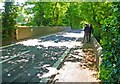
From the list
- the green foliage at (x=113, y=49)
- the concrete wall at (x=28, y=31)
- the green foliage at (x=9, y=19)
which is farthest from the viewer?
the concrete wall at (x=28, y=31)

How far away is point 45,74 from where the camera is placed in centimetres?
1034

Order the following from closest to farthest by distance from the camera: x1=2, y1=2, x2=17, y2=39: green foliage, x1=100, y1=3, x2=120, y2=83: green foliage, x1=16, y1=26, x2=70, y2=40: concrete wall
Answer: x1=100, y1=3, x2=120, y2=83: green foliage < x1=2, y1=2, x2=17, y2=39: green foliage < x1=16, y1=26, x2=70, y2=40: concrete wall

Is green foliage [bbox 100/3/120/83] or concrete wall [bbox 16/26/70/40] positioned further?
concrete wall [bbox 16/26/70/40]

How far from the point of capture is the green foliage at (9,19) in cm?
2320

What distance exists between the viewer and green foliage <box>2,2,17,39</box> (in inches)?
914

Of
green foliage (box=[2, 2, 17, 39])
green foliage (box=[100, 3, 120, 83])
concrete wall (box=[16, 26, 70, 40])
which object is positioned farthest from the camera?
concrete wall (box=[16, 26, 70, 40])

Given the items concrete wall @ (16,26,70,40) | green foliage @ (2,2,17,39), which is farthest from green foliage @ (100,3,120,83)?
concrete wall @ (16,26,70,40)

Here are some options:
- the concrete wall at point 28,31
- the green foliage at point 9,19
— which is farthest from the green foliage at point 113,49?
the concrete wall at point 28,31

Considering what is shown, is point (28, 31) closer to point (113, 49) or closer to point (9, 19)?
point (9, 19)

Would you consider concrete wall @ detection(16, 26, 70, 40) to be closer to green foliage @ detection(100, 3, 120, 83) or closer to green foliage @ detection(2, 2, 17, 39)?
green foliage @ detection(2, 2, 17, 39)

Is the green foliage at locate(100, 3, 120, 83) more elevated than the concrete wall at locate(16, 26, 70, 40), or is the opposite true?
the green foliage at locate(100, 3, 120, 83)

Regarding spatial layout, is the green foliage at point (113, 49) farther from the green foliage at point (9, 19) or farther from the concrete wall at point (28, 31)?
the concrete wall at point (28, 31)

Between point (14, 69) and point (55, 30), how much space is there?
37899 mm

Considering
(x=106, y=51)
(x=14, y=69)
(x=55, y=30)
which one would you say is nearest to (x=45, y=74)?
(x=14, y=69)
